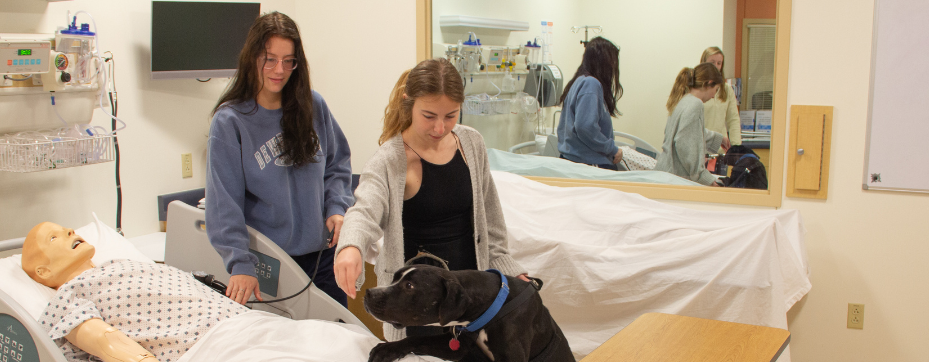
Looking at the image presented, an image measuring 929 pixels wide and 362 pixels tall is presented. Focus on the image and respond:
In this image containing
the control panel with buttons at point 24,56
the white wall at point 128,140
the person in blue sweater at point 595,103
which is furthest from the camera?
the person in blue sweater at point 595,103

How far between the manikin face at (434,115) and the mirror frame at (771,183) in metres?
1.81

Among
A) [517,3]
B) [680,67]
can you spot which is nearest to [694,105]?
[680,67]

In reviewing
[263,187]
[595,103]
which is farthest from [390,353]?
[595,103]

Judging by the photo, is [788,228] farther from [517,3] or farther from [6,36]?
[6,36]

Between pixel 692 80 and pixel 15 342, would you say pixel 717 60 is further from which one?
pixel 15 342

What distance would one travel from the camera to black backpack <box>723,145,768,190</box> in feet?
8.96

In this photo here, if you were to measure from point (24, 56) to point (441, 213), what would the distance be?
1662mm

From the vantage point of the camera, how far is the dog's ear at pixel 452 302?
3.69 ft

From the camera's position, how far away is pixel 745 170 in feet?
9.14

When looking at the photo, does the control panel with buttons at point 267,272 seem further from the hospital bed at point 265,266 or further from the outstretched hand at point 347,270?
the outstretched hand at point 347,270

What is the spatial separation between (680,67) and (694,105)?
194 mm

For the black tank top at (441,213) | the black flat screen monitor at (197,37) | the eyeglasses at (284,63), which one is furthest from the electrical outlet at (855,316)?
the black flat screen monitor at (197,37)

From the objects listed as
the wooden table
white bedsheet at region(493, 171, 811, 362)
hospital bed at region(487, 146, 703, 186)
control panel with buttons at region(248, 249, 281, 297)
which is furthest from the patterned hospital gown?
hospital bed at region(487, 146, 703, 186)

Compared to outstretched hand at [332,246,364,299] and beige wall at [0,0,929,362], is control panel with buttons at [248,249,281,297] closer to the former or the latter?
outstretched hand at [332,246,364,299]
